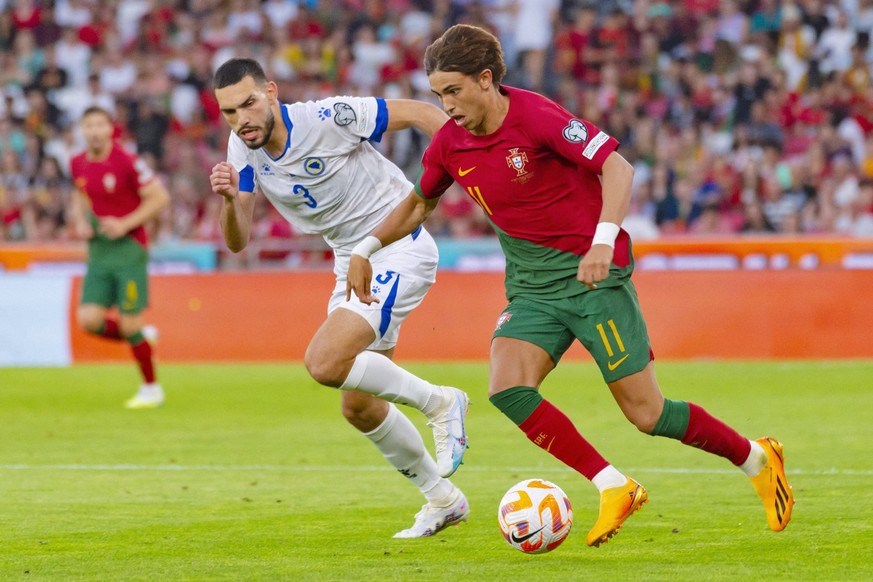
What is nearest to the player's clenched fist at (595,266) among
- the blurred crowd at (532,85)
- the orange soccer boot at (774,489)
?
the orange soccer boot at (774,489)

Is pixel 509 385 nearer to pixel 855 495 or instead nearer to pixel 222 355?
pixel 855 495

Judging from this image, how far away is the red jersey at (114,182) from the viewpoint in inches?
500

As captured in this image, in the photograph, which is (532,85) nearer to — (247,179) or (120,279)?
(120,279)

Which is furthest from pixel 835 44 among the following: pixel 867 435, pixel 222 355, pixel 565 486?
pixel 565 486

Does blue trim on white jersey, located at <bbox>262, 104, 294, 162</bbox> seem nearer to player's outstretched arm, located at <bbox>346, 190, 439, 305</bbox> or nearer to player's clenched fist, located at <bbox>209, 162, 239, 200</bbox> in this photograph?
player's clenched fist, located at <bbox>209, 162, 239, 200</bbox>

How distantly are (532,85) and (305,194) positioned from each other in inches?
559

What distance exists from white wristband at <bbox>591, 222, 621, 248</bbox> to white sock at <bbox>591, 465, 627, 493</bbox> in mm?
935

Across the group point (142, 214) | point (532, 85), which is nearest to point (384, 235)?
point (142, 214)

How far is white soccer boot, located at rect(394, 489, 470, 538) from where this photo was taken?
6.70m

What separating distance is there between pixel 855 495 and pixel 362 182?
9.75 feet

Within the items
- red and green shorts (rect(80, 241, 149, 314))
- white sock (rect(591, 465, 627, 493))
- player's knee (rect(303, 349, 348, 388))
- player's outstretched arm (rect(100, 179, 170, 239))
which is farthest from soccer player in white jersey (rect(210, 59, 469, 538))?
red and green shorts (rect(80, 241, 149, 314))

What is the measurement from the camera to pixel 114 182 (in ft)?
41.7

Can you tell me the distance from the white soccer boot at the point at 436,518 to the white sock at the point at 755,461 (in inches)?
53.2

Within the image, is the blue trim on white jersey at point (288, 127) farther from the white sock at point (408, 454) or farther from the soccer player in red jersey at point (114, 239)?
the soccer player in red jersey at point (114, 239)
